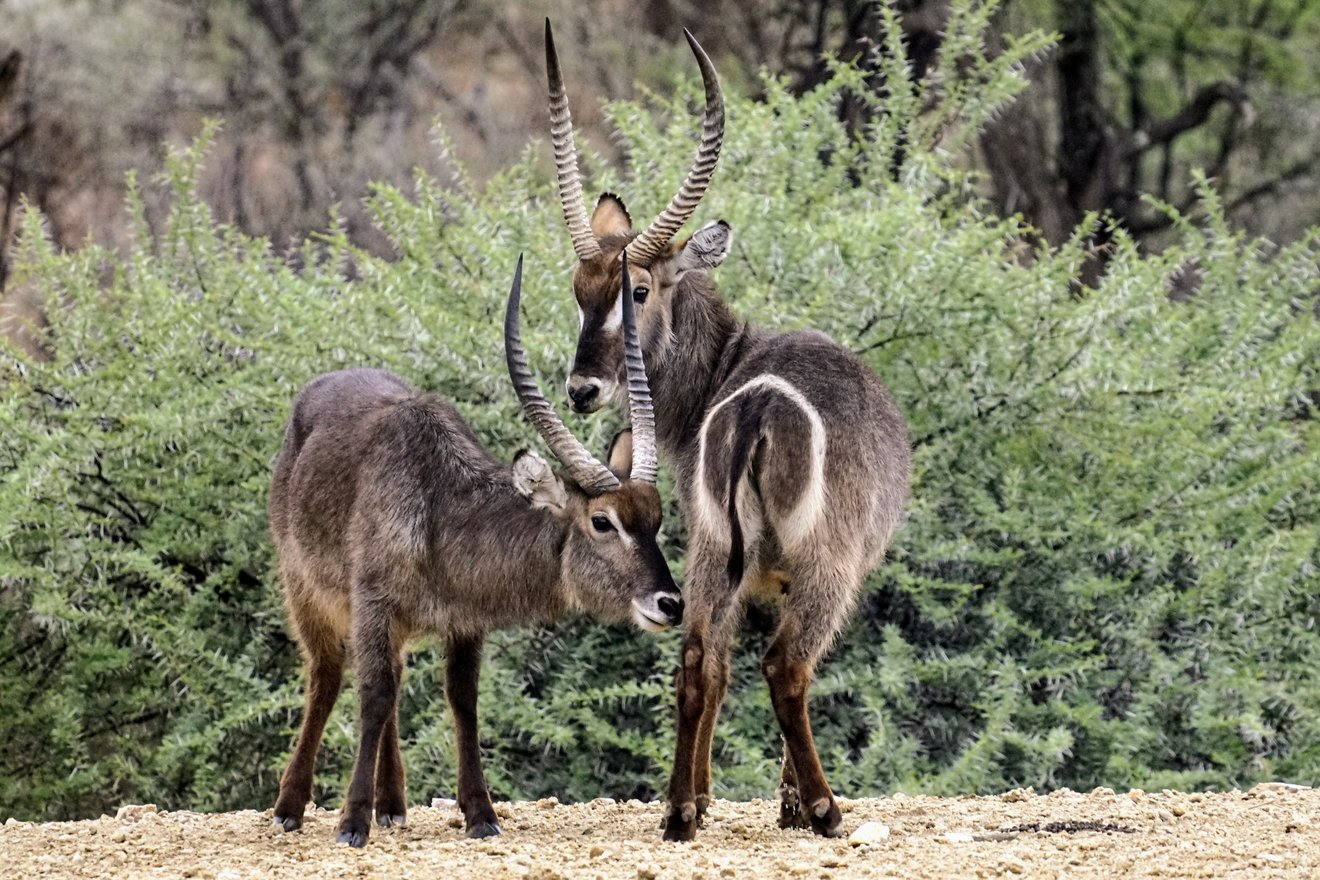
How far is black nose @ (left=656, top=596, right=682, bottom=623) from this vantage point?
5.21 m

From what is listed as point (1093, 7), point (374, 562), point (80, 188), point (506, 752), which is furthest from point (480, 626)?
point (80, 188)

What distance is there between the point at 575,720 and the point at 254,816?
1541mm

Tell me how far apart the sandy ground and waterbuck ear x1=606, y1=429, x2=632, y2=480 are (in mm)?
1016

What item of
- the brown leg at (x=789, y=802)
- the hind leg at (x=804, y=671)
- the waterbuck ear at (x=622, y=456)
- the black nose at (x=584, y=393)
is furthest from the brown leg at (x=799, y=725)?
the black nose at (x=584, y=393)

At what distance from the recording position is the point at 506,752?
7.25 m

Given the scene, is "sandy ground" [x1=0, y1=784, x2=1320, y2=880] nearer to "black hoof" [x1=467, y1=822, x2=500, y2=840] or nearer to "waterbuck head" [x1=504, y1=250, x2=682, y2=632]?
"black hoof" [x1=467, y1=822, x2=500, y2=840]

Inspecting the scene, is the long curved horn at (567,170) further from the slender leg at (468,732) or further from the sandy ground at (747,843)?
the sandy ground at (747,843)

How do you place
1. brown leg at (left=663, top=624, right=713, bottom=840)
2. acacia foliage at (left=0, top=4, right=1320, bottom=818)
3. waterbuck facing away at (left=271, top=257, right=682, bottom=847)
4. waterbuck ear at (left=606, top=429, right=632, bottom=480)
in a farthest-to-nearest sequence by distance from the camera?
acacia foliage at (left=0, top=4, right=1320, bottom=818) < waterbuck ear at (left=606, top=429, right=632, bottom=480) < waterbuck facing away at (left=271, top=257, right=682, bottom=847) < brown leg at (left=663, top=624, right=713, bottom=840)

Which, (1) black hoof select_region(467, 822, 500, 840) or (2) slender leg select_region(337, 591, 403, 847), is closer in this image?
(2) slender leg select_region(337, 591, 403, 847)

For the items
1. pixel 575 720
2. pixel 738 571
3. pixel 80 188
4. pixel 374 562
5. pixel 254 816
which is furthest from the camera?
pixel 80 188

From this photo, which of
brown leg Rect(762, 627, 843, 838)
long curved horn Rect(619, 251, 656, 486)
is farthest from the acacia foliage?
brown leg Rect(762, 627, 843, 838)

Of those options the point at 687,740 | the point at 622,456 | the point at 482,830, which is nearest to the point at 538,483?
the point at 622,456

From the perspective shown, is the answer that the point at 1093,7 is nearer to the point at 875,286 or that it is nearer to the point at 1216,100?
→ the point at 1216,100

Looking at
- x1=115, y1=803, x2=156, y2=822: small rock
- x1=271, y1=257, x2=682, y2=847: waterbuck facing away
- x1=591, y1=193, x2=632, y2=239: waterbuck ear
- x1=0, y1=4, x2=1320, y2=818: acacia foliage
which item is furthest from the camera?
x1=0, y1=4, x2=1320, y2=818: acacia foliage
